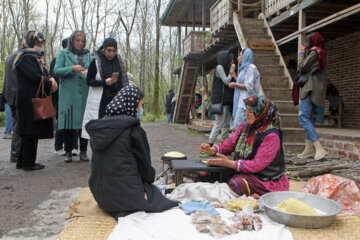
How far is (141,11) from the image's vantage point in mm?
24906

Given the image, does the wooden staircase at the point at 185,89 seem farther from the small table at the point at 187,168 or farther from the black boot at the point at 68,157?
the small table at the point at 187,168

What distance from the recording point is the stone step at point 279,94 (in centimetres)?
718

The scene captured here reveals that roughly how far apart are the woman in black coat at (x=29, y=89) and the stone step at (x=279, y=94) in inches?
187

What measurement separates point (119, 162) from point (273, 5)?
8.13 m

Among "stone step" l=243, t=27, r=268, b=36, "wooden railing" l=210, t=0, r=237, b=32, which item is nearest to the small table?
"stone step" l=243, t=27, r=268, b=36

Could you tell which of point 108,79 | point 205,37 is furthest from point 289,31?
point 108,79

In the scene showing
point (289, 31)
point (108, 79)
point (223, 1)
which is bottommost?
point (108, 79)

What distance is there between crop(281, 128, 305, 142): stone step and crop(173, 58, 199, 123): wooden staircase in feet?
32.5

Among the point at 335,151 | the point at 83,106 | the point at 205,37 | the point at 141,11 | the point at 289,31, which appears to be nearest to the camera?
the point at 83,106

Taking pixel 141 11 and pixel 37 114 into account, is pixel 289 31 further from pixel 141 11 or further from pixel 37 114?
pixel 141 11

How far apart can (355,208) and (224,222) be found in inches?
54.0

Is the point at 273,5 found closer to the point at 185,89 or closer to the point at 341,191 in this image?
the point at 341,191

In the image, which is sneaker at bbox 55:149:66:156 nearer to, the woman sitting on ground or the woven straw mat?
the woven straw mat

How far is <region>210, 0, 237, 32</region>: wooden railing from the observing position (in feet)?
32.4
